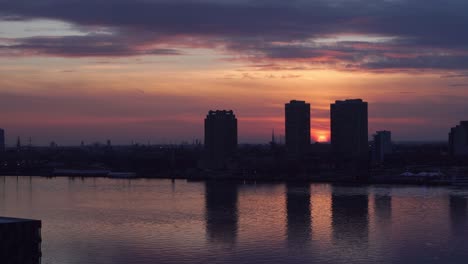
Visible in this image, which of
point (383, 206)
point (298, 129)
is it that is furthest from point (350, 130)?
point (383, 206)

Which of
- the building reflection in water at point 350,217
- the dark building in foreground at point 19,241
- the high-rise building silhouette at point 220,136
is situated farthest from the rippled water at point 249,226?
the high-rise building silhouette at point 220,136

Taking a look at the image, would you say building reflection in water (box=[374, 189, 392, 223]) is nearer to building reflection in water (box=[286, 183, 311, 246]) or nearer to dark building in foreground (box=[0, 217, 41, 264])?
Result: building reflection in water (box=[286, 183, 311, 246])

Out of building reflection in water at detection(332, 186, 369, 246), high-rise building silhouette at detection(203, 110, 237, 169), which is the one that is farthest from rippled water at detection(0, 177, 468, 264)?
high-rise building silhouette at detection(203, 110, 237, 169)

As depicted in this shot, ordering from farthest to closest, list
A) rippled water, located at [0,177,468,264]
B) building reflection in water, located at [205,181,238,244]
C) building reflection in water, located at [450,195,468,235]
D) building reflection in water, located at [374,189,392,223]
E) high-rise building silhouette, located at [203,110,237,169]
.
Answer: high-rise building silhouette, located at [203,110,237,169] < building reflection in water, located at [374,189,392,223] < building reflection in water, located at [450,195,468,235] < building reflection in water, located at [205,181,238,244] < rippled water, located at [0,177,468,264]

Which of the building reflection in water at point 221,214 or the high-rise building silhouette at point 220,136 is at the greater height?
the high-rise building silhouette at point 220,136

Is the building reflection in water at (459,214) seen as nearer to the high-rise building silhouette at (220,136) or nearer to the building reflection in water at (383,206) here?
the building reflection in water at (383,206)

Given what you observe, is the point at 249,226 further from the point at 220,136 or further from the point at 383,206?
the point at 220,136
